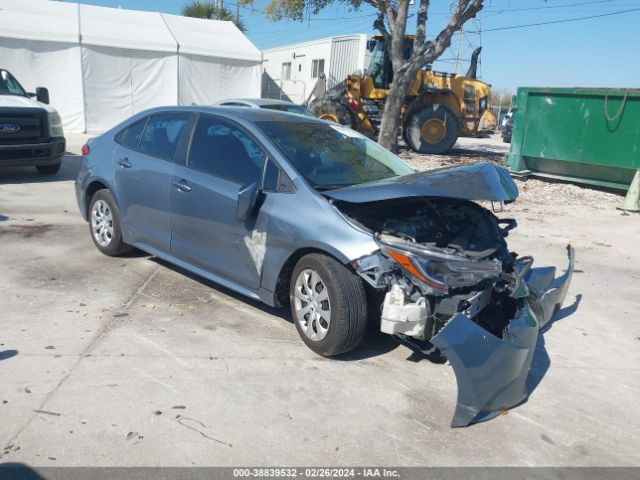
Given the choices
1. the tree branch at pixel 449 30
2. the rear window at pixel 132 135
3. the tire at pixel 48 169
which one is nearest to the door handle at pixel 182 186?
the rear window at pixel 132 135

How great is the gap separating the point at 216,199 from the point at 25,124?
267 inches

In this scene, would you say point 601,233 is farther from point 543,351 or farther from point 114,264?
point 114,264

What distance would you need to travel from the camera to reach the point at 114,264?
19.6 ft

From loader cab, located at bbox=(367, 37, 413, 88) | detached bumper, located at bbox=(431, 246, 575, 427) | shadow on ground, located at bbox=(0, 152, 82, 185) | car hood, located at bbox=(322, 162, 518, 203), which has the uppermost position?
loader cab, located at bbox=(367, 37, 413, 88)

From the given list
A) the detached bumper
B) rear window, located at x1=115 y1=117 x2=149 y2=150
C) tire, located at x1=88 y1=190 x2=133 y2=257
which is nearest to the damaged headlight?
the detached bumper

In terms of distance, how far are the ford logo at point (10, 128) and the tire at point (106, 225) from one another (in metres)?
4.45

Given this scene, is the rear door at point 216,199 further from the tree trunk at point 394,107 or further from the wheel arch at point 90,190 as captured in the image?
the tree trunk at point 394,107

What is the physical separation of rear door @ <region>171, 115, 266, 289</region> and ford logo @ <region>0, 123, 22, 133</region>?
5988mm

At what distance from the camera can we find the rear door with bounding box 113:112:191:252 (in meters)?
5.21

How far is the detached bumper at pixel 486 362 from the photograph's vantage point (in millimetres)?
3342

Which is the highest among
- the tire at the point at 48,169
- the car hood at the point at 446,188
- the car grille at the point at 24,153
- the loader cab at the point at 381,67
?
the loader cab at the point at 381,67

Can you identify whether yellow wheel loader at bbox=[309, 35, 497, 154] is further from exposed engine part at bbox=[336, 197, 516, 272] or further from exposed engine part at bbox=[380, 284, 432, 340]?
exposed engine part at bbox=[380, 284, 432, 340]

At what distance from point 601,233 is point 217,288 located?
20.9 ft

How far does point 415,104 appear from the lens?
17906 millimetres
